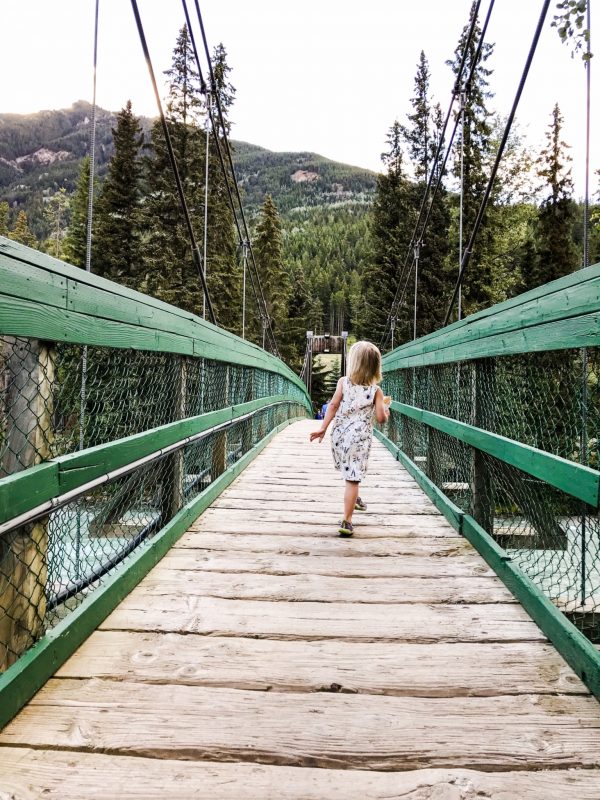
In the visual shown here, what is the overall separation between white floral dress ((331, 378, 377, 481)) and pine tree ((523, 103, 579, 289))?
89.7 feet

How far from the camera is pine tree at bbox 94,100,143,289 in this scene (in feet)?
86.5

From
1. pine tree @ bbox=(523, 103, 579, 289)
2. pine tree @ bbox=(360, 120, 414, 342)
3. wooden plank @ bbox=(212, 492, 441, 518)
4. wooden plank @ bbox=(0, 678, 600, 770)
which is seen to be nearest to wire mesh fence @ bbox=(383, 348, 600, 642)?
wooden plank @ bbox=(212, 492, 441, 518)

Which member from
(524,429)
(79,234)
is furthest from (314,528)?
(79,234)

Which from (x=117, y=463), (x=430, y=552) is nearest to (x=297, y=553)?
(x=430, y=552)

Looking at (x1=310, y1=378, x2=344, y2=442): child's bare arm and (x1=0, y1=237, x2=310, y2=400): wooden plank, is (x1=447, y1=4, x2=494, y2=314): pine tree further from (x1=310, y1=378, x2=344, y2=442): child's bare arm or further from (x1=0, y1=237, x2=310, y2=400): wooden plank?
(x1=0, y1=237, x2=310, y2=400): wooden plank

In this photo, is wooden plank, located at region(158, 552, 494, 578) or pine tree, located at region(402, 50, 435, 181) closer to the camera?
wooden plank, located at region(158, 552, 494, 578)

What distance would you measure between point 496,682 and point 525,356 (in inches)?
57.9

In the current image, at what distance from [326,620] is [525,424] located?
1.34 metres

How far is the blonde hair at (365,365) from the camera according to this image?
3418 millimetres

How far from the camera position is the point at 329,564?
8.50 feet

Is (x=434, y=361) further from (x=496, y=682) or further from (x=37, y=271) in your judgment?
(x=37, y=271)

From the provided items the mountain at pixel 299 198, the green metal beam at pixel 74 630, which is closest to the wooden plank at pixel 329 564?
the green metal beam at pixel 74 630

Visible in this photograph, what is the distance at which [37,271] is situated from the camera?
1.52 m

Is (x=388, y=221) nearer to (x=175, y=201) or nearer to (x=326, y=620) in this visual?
(x=175, y=201)
